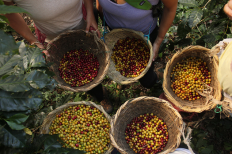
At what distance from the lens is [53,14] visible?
5.54ft

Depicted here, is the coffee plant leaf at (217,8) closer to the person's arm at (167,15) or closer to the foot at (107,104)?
the person's arm at (167,15)

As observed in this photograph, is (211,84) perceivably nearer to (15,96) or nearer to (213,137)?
(213,137)

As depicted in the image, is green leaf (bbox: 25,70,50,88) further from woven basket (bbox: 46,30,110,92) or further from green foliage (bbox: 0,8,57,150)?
woven basket (bbox: 46,30,110,92)

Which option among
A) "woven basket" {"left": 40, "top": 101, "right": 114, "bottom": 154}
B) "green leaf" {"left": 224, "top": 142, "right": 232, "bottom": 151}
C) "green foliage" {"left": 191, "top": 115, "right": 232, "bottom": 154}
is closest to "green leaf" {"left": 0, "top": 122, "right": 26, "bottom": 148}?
"woven basket" {"left": 40, "top": 101, "right": 114, "bottom": 154}

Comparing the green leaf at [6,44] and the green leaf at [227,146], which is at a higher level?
the green leaf at [6,44]

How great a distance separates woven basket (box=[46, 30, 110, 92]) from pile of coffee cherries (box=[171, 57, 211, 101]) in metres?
1.13

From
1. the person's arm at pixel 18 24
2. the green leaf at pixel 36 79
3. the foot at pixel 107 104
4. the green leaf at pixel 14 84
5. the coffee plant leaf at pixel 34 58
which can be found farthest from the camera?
the foot at pixel 107 104

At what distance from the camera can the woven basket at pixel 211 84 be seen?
78.3 inches

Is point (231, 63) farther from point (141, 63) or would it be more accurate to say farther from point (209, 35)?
point (141, 63)

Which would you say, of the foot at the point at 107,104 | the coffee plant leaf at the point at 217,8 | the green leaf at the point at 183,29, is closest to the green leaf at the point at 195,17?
the green leaf at the point at 183,29

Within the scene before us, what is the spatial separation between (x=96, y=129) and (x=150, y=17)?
1.65m

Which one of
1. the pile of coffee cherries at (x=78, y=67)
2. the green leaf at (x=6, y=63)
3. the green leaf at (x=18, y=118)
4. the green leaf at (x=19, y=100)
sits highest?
the green leaf at (x=6, y=63)

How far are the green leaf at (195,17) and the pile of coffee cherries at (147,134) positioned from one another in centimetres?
140

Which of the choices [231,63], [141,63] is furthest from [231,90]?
[141,63]
